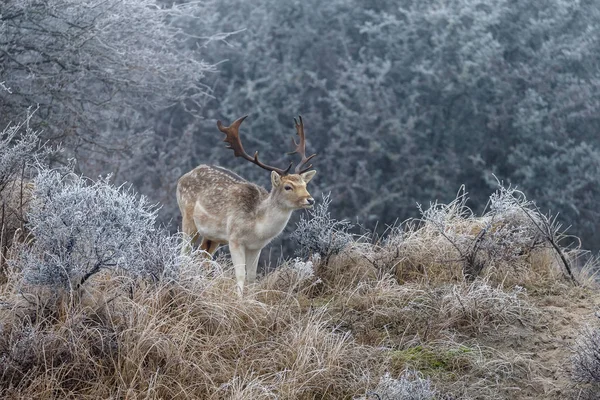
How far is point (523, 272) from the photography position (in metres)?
8.08

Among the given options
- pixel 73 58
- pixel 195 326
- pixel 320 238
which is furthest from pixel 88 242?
pixel 73 58

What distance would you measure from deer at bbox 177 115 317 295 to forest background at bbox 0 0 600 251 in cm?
821

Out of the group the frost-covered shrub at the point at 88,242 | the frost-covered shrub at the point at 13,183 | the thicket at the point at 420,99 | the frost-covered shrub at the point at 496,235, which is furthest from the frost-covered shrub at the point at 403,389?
the thicket at the point at 420,99

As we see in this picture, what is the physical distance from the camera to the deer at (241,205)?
7.79 m

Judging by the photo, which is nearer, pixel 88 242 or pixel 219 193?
pixel 88 242

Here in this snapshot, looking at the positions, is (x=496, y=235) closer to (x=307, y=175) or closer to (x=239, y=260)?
(x=307, y=175)

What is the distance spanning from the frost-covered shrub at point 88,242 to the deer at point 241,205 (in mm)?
1181

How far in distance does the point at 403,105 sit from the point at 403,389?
43.8 ft

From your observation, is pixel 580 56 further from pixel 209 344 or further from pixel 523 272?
pixel 209 344

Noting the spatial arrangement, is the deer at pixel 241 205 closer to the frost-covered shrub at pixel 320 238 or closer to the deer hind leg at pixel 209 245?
the deer hind leg at pixel 209 245

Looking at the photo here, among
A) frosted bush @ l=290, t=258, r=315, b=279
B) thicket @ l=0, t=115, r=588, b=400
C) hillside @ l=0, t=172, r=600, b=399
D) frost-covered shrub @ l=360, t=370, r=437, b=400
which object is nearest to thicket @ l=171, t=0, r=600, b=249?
frosted bush @ l=290, t=258, r=315, b=279

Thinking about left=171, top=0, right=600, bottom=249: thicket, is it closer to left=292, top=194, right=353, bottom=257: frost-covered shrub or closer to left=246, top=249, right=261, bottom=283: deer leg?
left=292, top=194, right=353, bottom=257: frost-covered shrub

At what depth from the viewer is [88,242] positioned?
5.85 meters

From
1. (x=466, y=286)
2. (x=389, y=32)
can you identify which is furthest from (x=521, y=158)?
(x=466, y=286)
